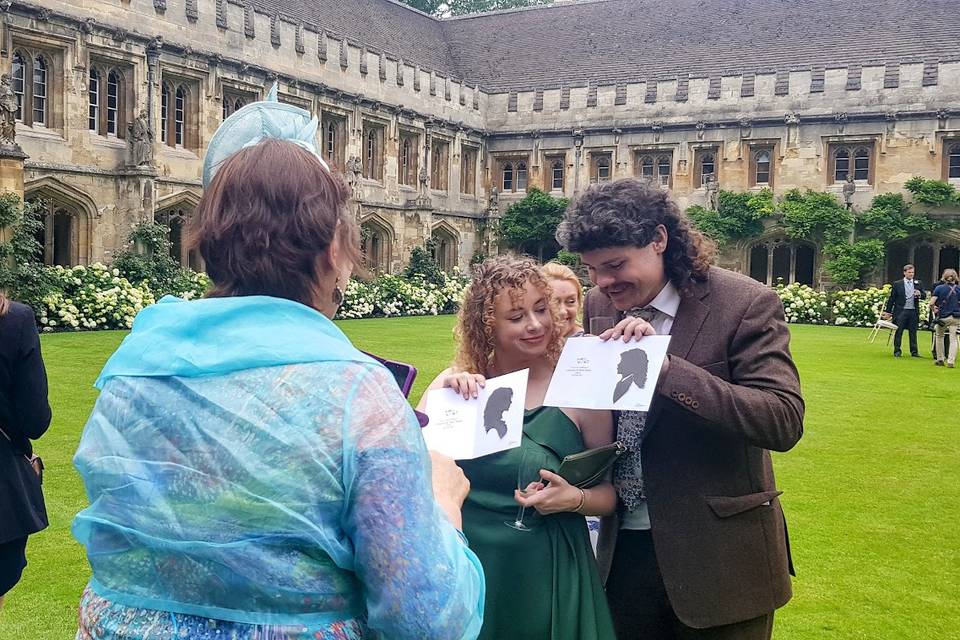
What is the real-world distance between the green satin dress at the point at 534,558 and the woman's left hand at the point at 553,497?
0.10 metres

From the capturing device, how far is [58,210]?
19938mm

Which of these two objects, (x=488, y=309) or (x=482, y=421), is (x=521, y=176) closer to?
(x=488, y=309)

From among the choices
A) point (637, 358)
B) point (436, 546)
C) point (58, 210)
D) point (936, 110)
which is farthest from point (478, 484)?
point (936, 110)

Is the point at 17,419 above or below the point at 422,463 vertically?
below

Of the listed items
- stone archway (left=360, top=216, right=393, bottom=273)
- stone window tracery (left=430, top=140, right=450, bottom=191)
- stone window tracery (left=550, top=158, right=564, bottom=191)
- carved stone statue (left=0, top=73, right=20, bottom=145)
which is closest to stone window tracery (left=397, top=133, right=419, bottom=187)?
stone window tracery (left=430, top=140, right=450, bottom=191)

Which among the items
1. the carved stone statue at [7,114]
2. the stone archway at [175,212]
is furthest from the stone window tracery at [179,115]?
the carved stone statue at [7,114]

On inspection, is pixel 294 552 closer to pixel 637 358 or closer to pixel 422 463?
pixel 422 463

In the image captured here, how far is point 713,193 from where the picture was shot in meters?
29.7

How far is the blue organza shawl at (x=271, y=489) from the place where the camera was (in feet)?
4.65

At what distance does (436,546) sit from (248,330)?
46 cm

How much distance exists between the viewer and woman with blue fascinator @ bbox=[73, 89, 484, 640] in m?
1.42

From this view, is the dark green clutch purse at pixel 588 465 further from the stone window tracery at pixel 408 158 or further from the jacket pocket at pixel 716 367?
the stone window tracery at pixel 408 158

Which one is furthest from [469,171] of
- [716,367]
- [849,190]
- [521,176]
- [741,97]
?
[716,367]

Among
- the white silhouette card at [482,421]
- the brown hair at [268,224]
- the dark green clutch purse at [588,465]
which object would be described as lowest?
the dark green clutch purse at [588,465]
